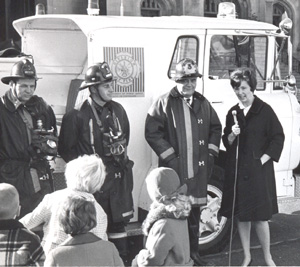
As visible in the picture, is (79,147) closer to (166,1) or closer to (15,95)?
(15,95)

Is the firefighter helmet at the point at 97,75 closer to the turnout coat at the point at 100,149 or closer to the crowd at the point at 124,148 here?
the crowd at the point at 124,148

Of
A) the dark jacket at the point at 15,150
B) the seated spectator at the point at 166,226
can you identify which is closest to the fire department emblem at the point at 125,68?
the dark jacket at the point at 15,150

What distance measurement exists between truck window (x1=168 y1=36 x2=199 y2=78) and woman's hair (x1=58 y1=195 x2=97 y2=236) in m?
3.09

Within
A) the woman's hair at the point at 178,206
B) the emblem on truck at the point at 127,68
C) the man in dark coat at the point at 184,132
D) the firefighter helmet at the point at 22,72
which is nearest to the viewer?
the woman's hair at the point at 178,206

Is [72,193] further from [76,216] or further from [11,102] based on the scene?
[11,102]

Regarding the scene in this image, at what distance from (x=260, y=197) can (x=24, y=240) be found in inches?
107

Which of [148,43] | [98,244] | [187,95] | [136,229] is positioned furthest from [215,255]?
[98,244]

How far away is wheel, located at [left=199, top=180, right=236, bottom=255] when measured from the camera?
6.31 meters

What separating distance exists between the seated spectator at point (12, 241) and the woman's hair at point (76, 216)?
0.80 feet

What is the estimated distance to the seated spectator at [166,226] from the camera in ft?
12.2

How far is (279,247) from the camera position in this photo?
6750mm

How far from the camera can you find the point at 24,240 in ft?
11.3

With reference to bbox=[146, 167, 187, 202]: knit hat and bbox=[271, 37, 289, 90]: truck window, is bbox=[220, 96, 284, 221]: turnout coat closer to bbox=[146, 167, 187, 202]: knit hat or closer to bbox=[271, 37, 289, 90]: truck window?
bbox=[271, 37, 289, 90]: truck window

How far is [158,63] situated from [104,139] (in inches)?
51.4
